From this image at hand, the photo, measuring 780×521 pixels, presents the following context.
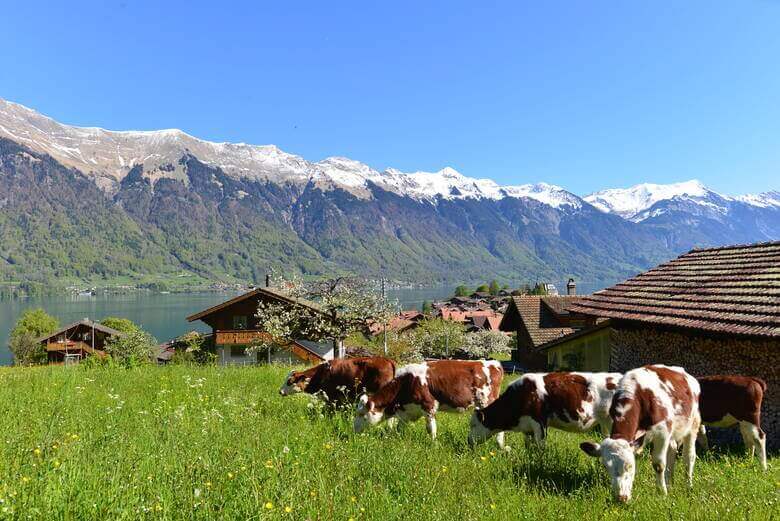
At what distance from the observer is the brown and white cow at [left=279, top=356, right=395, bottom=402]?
37.7 ft

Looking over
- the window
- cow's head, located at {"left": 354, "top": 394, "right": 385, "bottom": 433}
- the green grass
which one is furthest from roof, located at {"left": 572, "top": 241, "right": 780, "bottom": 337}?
the window

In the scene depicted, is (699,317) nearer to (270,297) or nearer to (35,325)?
(270,297)

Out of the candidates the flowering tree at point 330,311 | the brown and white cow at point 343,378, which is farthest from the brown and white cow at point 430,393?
the flowering tree at point 330,311

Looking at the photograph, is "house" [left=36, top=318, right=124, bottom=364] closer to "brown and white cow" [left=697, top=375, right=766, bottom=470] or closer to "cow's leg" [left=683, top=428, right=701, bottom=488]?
"brown and white cow" [left=697, top=375, right=766, bottom=470]

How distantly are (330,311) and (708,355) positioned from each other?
21.2 meters

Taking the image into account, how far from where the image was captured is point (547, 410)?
855cm

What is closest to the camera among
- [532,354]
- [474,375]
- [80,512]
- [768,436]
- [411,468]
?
[80,512]

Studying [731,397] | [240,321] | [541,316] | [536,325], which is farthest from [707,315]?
[240,321]

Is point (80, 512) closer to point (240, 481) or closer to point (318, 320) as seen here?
point (240, 481)

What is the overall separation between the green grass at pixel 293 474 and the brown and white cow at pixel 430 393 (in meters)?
0.48

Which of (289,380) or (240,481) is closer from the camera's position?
(240,481)

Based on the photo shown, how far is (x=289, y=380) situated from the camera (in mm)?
11969

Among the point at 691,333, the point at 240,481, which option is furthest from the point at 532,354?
the point at 240,481

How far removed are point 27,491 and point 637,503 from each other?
5.81 meters
